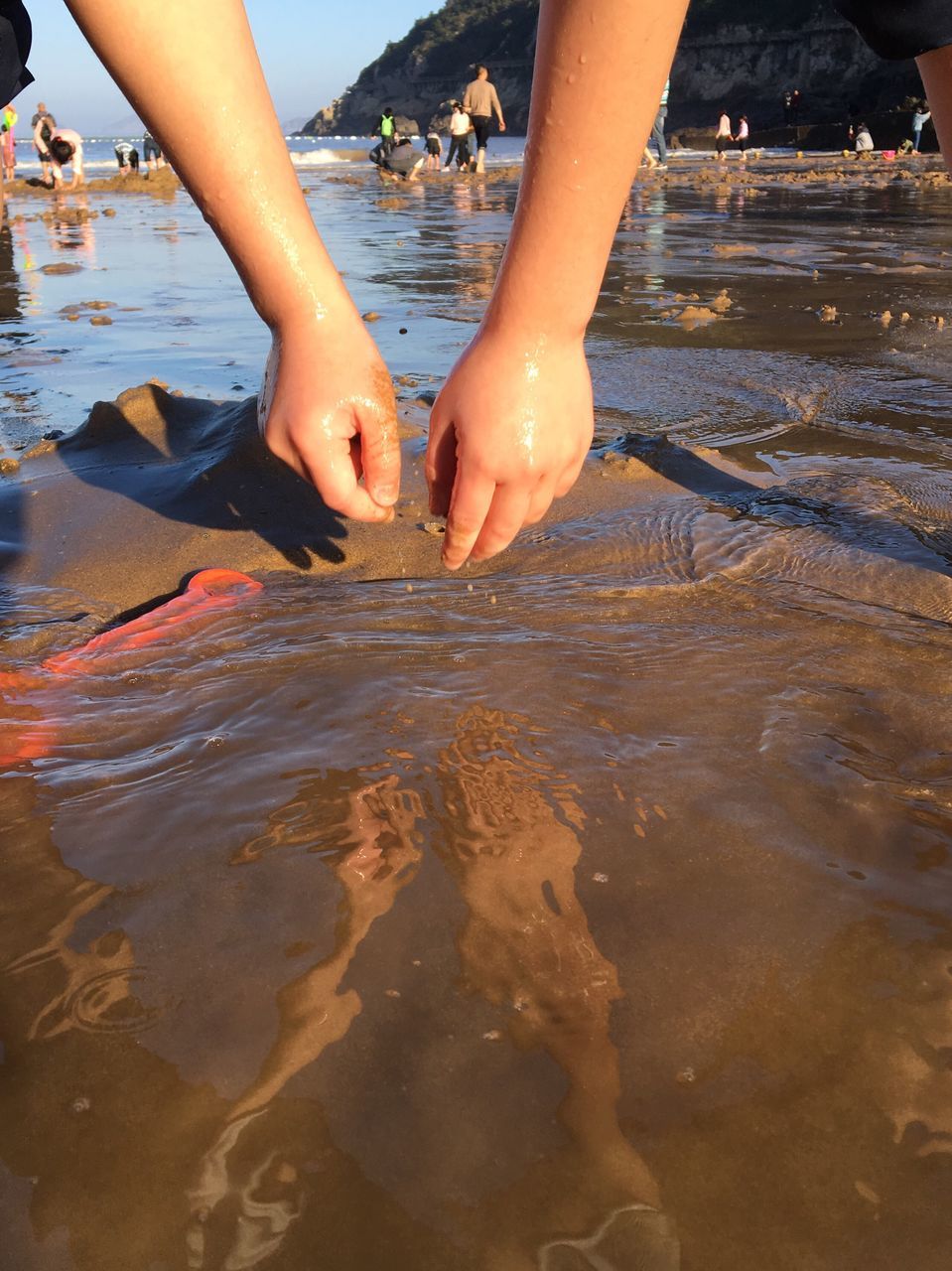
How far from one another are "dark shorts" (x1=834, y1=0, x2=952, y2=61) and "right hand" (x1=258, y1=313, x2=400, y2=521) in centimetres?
117

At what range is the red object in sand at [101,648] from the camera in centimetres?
156

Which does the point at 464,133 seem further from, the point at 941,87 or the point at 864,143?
the point at 941,87

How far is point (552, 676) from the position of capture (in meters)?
1.70

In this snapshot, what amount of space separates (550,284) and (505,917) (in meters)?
0.70

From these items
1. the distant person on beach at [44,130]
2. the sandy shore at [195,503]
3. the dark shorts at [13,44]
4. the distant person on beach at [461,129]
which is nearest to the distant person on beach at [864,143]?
the distant person on beach at [461,129]

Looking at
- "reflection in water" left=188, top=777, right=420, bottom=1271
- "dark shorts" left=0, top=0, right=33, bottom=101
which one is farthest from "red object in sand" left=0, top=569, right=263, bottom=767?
"dark shorts" left=0, top=0, right=33, bottom=101

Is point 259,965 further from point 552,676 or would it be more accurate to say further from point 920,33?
point 920,33

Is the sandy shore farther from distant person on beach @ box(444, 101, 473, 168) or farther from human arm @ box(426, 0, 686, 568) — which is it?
distant person on beach @ box(444, 101, 473, 168)

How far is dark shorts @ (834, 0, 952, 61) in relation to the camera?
1714 millimetres

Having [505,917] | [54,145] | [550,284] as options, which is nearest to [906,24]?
[550,284]

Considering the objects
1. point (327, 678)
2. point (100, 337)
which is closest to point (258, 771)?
point (327, 678)

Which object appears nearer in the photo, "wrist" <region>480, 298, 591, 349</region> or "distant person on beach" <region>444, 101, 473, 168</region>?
"wrist" <region>480, 298, 591, 349</region>

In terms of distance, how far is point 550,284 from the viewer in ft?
3.66

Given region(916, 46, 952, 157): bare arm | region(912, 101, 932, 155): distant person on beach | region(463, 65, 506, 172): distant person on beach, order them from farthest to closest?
region(912, 101, 932, 155): distant person on beach
region(463, 65, 506, 172): distant person on beach
region(916, 46, 952, 157): bare arm
